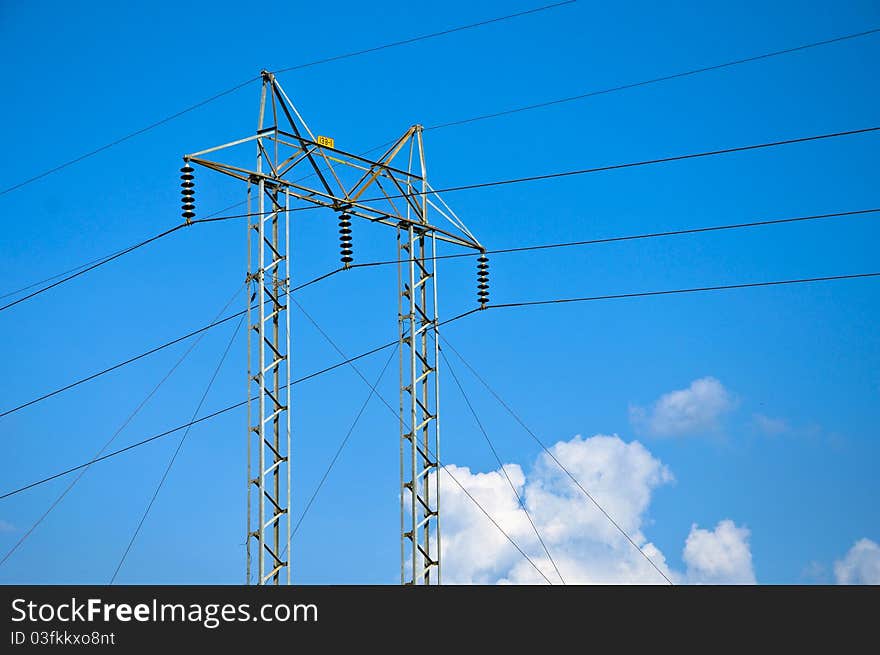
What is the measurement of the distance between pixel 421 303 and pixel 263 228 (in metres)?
4.55

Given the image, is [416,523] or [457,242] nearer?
[416,523]

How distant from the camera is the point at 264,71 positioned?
26.6 metres

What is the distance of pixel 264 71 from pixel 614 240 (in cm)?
819
